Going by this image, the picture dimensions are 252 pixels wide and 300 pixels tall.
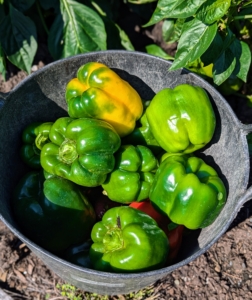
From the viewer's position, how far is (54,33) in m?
2.65

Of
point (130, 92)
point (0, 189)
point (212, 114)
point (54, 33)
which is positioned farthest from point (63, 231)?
point (54, 33)

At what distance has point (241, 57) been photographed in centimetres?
222

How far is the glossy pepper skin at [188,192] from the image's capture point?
1.86 m

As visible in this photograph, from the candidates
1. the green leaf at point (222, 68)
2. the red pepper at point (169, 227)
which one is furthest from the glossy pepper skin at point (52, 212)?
the green leaf at point (222, 68)

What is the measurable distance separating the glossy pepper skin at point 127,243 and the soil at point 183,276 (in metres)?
0.65

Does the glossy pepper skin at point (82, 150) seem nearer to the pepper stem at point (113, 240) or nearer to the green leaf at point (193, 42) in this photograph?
the pepper stem at point (113, 240)

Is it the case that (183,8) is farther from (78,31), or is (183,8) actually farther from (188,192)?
(78,31)

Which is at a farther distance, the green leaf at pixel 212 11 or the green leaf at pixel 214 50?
the green leaf at pixel 214 50

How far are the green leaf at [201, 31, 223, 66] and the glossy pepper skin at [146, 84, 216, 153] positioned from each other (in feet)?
0.57

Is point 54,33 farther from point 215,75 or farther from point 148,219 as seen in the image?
point 148,219

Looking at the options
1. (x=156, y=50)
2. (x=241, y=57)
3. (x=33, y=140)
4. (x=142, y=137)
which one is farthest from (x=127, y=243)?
(x=156, y=50)

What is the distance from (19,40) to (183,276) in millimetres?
1552

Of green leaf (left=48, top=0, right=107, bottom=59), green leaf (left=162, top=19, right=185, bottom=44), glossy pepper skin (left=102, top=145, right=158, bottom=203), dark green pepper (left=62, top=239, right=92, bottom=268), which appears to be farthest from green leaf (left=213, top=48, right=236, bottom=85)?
dark green pepper (left=62, top=239, right=92, bottom=268)

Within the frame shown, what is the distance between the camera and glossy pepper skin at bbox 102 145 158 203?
1.97 metres
